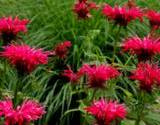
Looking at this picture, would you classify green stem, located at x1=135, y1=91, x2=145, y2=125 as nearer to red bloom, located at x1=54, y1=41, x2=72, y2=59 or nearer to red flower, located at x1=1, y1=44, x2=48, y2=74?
red flower, located at x1=1, y1=44, x2=48, y2=74

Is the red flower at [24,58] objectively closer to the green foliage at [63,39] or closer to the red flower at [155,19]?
the green foliage at [63,39]

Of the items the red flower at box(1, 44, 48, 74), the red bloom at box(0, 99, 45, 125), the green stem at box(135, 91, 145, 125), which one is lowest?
the green stem at box(135, 91, 145, 125)

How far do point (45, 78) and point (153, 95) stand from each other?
1.66m

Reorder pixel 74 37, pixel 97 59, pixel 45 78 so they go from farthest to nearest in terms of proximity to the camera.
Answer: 1. pixel 74 37
2. pixel 45 78
3. pixel 97 59

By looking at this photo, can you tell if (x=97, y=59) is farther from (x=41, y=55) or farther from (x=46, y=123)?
(x=41, y=55)

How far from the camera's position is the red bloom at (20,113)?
200cm

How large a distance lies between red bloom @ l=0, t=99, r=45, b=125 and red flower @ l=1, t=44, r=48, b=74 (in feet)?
0.91

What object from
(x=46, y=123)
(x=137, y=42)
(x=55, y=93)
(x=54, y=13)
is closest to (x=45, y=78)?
(x=55, y=93)

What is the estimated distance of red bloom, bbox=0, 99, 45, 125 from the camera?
2002mm

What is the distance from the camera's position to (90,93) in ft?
9.95

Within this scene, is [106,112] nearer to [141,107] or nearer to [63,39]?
[141,107]

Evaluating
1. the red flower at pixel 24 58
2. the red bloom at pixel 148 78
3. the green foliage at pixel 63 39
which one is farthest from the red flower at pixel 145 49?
the green foliage at pixel 63 39

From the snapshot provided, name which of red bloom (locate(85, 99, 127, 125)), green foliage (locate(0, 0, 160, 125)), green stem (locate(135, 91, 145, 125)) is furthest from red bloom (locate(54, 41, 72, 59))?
red bloom (locate(85, 99, 127, 125))

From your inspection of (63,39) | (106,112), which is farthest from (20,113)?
(63,39)
